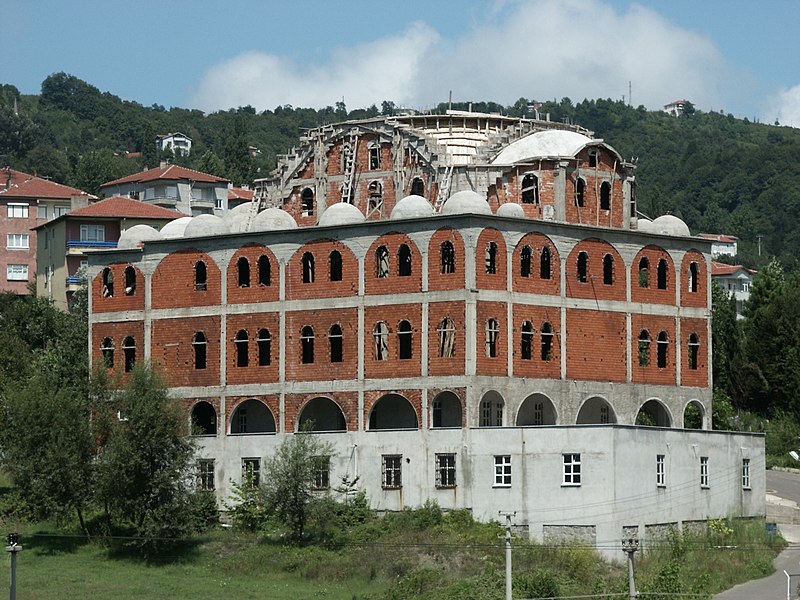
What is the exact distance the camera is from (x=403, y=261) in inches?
3588

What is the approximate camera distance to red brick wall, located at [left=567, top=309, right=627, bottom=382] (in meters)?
92.9

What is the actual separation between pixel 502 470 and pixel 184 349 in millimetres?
18684

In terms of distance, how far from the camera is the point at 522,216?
92.5m

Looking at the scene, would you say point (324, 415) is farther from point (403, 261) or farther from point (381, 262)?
point (403, 261)

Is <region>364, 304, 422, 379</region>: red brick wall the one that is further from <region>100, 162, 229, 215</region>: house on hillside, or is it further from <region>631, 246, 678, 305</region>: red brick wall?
<region>100, 162, 229, 215</region>: house on hillside

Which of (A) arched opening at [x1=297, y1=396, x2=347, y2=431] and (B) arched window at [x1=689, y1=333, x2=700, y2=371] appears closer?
(A) arched opening at [x1=297, y1=396, x2=347, y2=431]

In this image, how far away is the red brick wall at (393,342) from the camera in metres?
90.1

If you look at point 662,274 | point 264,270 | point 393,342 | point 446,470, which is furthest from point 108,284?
point 662,274

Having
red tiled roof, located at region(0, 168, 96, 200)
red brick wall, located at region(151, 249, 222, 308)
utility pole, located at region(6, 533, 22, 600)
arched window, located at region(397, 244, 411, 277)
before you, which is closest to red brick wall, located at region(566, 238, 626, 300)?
arched window, located at region(397, 244, 411, 277)

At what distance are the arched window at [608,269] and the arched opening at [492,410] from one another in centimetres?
867

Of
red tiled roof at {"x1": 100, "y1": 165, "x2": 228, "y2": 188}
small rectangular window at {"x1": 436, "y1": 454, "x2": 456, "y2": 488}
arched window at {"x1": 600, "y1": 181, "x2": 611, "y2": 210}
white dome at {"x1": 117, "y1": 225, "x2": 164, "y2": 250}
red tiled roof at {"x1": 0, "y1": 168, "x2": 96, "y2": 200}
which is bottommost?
small rectangular window at {"x1": 436, "y1": 454, "x2": 456, "y2": 488}

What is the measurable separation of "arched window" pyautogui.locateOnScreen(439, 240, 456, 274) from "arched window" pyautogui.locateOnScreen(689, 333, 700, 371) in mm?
14793

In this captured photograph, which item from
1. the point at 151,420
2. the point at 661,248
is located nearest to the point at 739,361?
the point at 661,248

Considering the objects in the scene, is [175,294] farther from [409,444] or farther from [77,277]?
[77,277]
